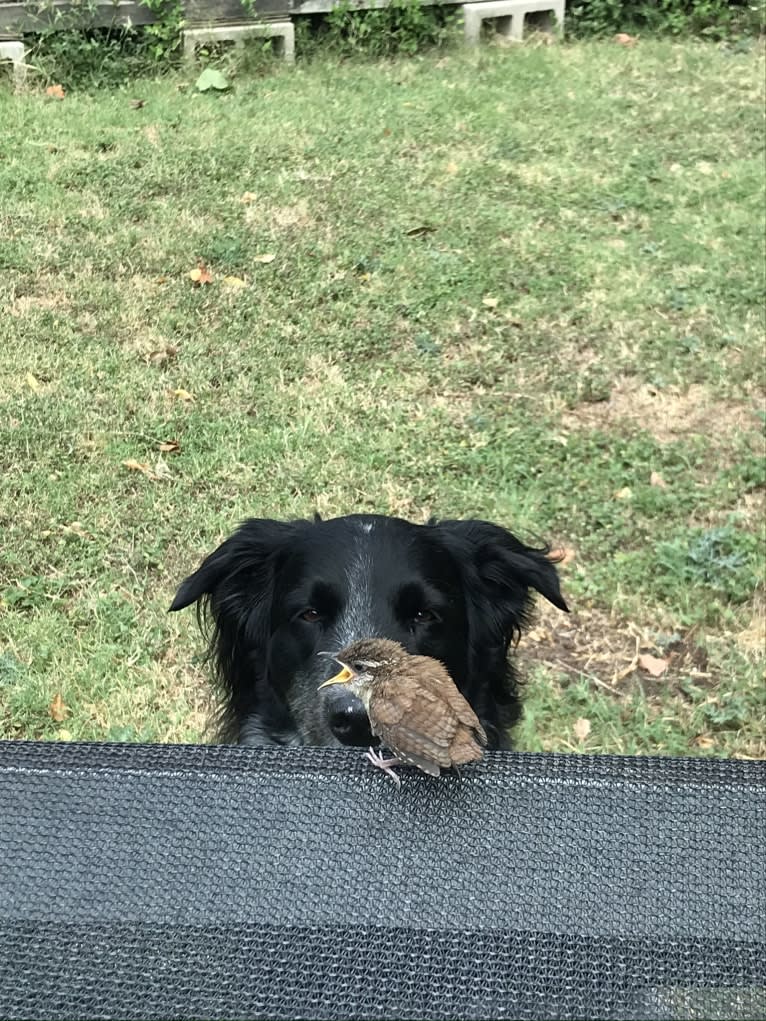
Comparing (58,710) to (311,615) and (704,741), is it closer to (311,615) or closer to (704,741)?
(311,615)

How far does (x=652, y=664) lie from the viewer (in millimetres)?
4016

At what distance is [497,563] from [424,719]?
59.7 inches

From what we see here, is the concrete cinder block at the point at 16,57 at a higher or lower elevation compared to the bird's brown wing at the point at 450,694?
higher

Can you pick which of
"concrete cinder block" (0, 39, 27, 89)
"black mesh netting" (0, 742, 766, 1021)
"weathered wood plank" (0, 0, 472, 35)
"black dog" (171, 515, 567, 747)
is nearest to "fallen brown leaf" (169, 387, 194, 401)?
"black dog" (171, 515, 567, 747)

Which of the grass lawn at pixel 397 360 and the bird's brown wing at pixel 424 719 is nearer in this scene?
the bird's brown wing at pixel 424 719

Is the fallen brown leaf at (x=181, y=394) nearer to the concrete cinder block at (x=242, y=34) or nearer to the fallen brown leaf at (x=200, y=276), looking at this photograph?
the fallen brown leaf at (x=200, y=276)

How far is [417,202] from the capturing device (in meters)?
7.30

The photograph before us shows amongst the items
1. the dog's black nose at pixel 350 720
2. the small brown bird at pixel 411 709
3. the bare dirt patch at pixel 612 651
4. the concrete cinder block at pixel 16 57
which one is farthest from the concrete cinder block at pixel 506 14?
the small brown bird at pixel 411 709

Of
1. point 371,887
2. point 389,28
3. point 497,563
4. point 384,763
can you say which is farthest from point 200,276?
point 371,887

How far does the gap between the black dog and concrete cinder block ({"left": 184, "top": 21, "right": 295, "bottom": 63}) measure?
720 cm

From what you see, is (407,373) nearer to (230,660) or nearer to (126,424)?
(126,424)

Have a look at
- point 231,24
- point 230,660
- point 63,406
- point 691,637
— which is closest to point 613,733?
point 691,637

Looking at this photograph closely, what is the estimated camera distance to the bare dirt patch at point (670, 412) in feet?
17.3

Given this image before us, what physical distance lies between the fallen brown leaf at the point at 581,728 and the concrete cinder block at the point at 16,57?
749cm
